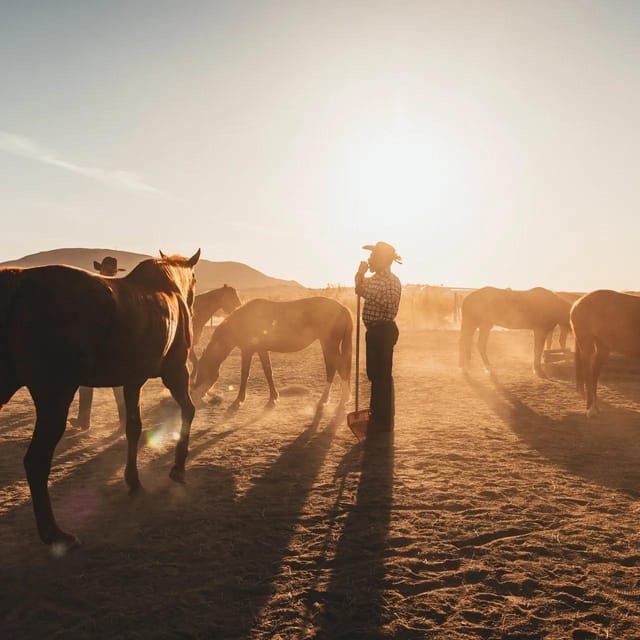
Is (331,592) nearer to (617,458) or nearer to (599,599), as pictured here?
(599,599)

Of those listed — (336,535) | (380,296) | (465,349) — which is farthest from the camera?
(465,349)

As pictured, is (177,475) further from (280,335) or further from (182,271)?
(280,335)

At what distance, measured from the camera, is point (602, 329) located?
8.48m

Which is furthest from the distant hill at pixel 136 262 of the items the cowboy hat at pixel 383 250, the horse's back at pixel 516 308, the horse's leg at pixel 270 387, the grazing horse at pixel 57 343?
the grazing horse at pixel 57 343

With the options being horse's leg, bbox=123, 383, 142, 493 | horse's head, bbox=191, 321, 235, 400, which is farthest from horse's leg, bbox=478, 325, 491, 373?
horse's leg, bbox=123, 383, 142, 493

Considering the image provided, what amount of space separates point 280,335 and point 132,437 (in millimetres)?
4833

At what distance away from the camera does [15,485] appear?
506cm

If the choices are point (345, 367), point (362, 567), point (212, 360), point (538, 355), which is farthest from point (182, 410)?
point (538, 355)

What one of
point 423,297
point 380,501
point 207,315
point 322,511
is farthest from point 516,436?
point 423,297

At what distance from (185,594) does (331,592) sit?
86cm

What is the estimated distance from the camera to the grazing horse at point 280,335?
9.42 meters

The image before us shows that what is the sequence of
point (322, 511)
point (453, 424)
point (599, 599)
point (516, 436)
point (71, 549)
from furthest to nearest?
point (453, 424) < point (516, 436) < point (322, 511) < point (71, 549) < point (599, 599)

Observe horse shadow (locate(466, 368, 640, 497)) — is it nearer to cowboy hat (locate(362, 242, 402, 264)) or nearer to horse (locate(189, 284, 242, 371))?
cowboy hat (locate(362, 242, 402, 264))

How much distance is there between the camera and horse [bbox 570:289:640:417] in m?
8.27
